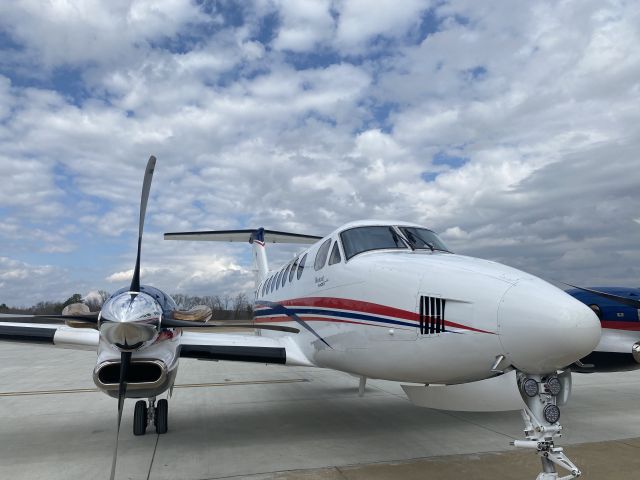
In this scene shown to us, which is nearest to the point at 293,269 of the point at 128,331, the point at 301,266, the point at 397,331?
the point at 301,266

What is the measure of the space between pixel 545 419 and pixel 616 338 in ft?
17.1

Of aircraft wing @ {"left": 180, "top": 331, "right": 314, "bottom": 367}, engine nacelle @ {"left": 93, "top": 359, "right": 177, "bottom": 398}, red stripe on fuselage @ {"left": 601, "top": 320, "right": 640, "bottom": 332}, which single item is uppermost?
red stripe on fuselage @ {"left": 601, "top": 320, "right": 640, "bottom": 332}

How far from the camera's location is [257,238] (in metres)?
16.7

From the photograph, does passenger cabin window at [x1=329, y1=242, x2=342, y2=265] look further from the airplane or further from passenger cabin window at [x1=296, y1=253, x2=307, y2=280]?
the airplane

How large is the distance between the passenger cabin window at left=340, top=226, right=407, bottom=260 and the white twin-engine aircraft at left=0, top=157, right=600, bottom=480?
0.02 meters

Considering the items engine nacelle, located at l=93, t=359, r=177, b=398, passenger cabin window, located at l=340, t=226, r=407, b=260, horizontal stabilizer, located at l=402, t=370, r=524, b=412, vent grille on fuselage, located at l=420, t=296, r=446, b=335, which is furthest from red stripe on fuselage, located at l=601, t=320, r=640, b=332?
engine nacelle, located at l=93, t=359, r=177, b=398

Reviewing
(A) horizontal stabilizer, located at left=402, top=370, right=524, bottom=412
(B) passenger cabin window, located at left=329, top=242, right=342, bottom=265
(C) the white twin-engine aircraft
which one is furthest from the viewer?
(B) passenger cabin window, located at left=329, top=242, right=342, bottom=265

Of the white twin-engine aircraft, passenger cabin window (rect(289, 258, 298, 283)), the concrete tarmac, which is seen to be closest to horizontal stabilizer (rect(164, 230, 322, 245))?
the concrete tarmac

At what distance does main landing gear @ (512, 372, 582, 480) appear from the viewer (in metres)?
3.90

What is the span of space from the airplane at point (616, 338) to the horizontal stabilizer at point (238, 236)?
31.0ft

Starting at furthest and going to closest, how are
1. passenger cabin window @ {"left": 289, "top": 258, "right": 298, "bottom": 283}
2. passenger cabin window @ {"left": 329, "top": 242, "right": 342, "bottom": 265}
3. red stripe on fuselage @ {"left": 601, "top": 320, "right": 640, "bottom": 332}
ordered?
passenger cabin window @ {"left": 289, "top": 258, "right": 298, "bottom": 283} → red stripe on fuselage @ {"left": 601, "top": 320, "right": 640, "bottom": 332} → passenger cabin window @ {"left": 329, "top": 242, "right": 342, "bottom": 265}

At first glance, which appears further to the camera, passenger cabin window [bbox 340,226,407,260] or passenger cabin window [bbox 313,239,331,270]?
passenger cabin window [bbox 313,239,331,270]

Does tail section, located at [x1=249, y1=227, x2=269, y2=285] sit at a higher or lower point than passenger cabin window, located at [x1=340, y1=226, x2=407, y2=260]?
higher

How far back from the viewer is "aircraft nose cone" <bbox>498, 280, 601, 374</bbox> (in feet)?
12.6
